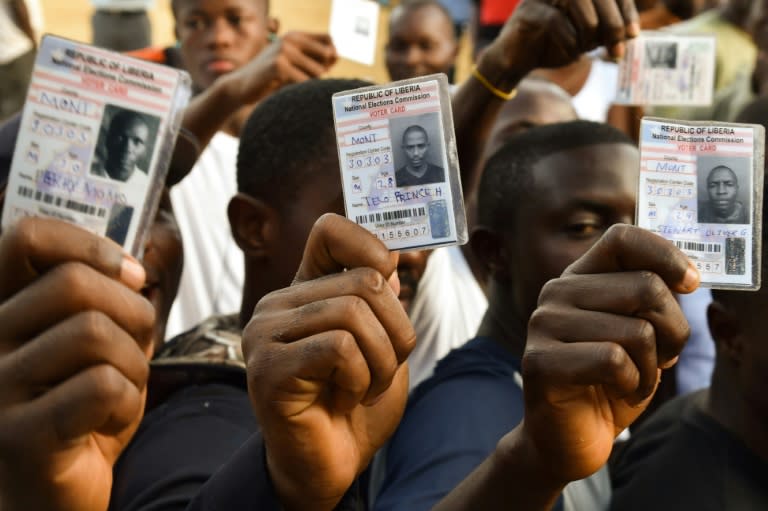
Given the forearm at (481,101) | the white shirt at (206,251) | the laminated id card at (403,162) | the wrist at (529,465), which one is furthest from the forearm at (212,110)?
the wrist at (529,465)

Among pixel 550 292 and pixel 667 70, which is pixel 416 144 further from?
pixel 667 70

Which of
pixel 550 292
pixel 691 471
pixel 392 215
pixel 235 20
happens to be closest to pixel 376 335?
pixel 392 215

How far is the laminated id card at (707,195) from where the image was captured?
1.28m

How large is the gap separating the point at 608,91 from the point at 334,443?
332 cm

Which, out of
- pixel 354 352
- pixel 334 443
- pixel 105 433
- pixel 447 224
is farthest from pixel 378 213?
pixel 105 433

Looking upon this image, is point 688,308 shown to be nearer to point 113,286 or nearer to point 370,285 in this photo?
point 370,285

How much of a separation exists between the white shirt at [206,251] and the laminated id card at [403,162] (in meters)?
1.56

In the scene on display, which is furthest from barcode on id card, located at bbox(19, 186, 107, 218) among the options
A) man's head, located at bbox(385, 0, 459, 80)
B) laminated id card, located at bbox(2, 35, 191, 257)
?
man's head, located at bbox(385, 0, 459, 80)

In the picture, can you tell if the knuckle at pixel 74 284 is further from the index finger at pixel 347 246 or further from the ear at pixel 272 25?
the ear at pixel 272 25

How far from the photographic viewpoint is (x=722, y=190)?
129cm

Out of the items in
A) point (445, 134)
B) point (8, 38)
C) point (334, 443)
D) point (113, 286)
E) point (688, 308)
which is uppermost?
point (8, 38)

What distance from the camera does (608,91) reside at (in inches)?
167

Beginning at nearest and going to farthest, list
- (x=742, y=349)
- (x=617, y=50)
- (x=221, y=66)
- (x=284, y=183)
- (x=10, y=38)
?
(x=742, y=349) < (x=284, y=183) < (x=617, y=50) < (x=221, y=66) < (x=10, y=38)

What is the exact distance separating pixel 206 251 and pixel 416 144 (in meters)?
1.81
